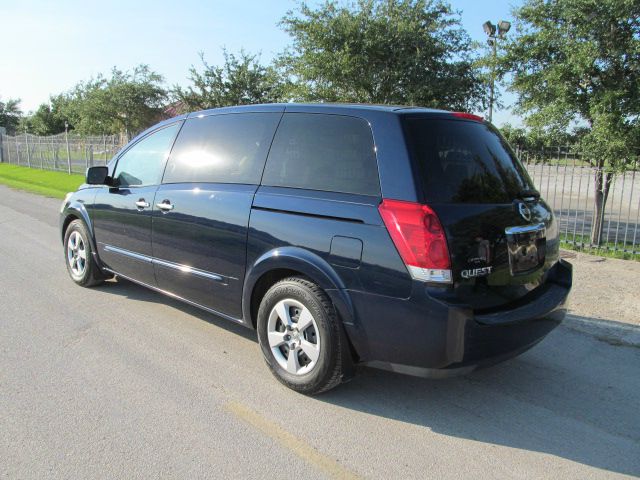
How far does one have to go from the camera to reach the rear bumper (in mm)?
2941

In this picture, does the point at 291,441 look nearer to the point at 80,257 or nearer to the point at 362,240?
the point at 362,240

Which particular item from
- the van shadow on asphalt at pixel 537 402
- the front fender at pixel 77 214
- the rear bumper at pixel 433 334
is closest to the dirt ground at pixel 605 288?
the van shadow on asphalt at pixel 537 402

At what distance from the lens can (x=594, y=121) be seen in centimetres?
836

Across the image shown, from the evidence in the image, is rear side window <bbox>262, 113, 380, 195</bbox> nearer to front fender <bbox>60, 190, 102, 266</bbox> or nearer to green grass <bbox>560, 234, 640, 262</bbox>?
front fender <bbox>60, 190, 102, 266</bbox>

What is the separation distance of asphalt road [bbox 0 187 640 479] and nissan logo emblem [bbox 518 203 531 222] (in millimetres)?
1242

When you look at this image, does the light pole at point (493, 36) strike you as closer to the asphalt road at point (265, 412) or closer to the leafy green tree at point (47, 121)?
the asphalt road at point (265, 412)

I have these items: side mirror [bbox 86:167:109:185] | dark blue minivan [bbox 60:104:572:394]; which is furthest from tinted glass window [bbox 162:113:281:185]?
side mirror [bbox 86:167:109:185]

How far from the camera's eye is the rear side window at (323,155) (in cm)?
334

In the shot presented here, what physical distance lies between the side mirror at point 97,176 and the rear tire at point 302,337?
8.73 ft

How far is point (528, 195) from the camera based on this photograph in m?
3.74

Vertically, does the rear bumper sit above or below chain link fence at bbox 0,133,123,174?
below

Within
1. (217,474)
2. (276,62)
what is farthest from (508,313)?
(276,62)

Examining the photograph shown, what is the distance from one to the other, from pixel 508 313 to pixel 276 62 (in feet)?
39.0

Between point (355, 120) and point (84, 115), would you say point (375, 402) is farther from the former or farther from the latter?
point (84, 115)
